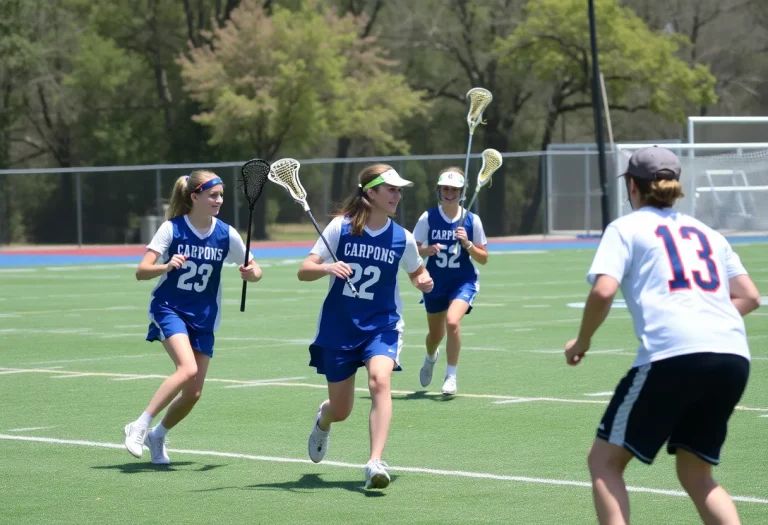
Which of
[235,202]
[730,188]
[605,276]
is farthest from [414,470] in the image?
[235,202]

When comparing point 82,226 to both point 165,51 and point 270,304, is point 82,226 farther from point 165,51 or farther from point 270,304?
point 270,304

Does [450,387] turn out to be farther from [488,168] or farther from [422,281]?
[422,281]

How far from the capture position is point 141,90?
53000 millimetres

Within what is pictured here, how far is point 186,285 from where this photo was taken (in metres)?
8.85

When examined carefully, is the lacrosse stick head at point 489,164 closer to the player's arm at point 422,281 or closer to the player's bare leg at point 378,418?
the player's arm at point 422,281

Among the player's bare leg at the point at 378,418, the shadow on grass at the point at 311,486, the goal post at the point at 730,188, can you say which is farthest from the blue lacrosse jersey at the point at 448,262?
the goal post at the point at 730,188

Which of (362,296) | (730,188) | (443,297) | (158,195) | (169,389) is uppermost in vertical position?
(362,296)

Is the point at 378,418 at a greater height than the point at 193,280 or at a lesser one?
lesser

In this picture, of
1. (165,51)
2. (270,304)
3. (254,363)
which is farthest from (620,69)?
(254,363)

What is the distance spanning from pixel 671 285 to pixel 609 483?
2.57 feet

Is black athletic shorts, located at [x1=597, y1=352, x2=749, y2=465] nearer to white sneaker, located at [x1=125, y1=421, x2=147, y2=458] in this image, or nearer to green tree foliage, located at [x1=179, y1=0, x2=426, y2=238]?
white sneaker, located at [x1=125, y1=421, x2=147, y2=458]

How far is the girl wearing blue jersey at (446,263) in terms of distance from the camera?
1170 centimetres

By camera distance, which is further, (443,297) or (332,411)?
(443,297)

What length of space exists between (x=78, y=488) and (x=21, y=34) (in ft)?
138
